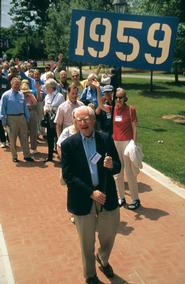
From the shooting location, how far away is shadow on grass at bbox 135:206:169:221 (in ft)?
24.5

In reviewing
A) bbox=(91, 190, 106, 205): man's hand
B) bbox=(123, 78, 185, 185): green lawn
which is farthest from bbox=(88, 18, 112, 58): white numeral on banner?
bbox=(123, 78, 185, 185): green lawn

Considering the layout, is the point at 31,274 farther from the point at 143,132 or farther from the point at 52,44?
the point at 52,44

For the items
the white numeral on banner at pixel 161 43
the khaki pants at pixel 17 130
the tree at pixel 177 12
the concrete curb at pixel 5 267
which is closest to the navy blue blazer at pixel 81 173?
the concrete curb at pixel 5 267

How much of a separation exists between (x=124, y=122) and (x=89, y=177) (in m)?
2.83

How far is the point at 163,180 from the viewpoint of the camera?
31.0 feet

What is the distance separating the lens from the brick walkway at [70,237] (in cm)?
568

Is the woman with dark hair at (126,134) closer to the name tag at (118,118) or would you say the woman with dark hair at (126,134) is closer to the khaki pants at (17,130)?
the name tag at (118,118)

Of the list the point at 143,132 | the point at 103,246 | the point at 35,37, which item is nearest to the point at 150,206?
the point at 103,246

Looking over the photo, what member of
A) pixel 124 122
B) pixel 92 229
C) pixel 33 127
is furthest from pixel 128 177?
pixel 33 127

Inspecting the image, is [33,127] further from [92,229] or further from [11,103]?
[92,229]

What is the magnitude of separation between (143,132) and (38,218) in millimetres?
7891

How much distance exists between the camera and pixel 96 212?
5.19 m

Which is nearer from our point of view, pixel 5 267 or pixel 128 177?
pixel 5 267

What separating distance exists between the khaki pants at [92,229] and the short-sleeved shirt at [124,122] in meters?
2.68
